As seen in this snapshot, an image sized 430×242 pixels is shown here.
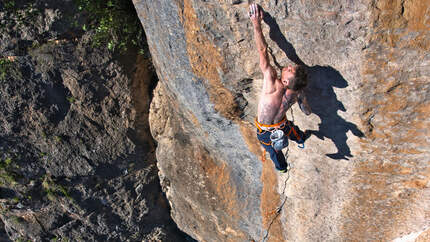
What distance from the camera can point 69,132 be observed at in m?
5.38

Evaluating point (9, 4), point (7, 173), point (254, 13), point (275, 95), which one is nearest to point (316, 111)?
point (275, 95)

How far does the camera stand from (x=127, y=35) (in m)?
5.01

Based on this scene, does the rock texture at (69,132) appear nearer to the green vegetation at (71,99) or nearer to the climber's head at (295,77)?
Answer: the green vegetation at (71,99)

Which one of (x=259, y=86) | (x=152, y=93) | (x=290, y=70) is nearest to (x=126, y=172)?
(x=152, y=93)

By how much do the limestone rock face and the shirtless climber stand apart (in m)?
0.17

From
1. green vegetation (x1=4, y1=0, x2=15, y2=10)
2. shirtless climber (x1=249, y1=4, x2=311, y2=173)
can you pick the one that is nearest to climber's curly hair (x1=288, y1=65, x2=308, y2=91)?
Result: shirtless climber (x1=249, y1=4, x2=311, y2=173)

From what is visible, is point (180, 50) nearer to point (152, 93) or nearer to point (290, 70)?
point (290, 70)

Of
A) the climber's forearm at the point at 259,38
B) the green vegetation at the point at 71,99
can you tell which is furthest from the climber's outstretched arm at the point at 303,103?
the green vegetation at the point at 71,99

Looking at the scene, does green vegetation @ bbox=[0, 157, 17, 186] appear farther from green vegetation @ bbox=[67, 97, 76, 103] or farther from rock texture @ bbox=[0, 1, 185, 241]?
green vegetation @ bbox=[67, 97, 76, 103]

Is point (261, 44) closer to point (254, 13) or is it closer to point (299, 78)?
point (254, 13)

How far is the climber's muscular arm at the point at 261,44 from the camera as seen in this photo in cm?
261

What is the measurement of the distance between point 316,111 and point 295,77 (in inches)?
29.3

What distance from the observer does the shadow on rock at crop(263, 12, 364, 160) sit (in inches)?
113

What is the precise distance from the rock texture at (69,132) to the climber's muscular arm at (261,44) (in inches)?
129
